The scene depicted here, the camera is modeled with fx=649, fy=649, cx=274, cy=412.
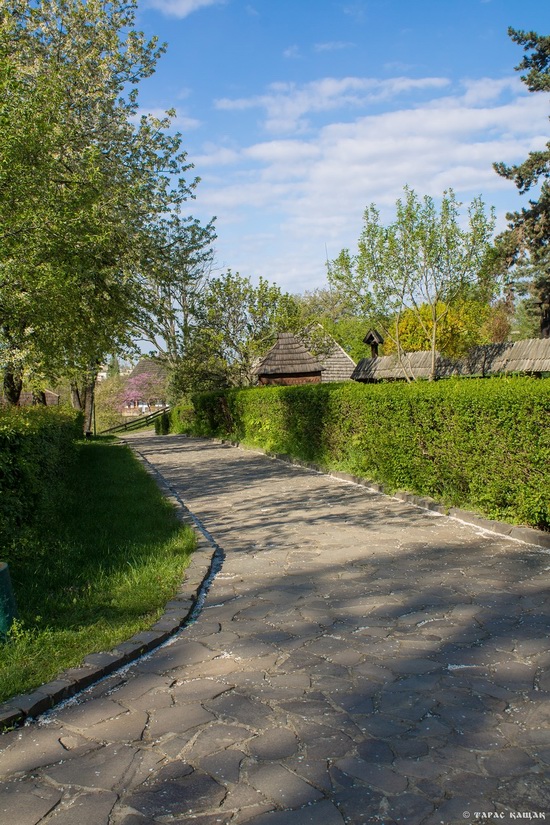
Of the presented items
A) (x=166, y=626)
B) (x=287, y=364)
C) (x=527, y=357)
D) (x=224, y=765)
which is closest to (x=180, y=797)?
(x=224, y=765)

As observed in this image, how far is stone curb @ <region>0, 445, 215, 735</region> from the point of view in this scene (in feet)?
12.6

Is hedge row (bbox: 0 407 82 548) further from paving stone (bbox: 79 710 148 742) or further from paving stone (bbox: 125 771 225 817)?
paving stone (bbox: 125 771 225 817)

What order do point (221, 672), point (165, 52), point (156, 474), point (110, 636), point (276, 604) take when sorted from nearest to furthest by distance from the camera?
1. point (221, 672)
2. point (110, 636)
3. point (276, 604)
4. point (156, 474)
5. point (165, 52)

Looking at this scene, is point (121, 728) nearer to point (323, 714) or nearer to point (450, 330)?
point (323, 714)

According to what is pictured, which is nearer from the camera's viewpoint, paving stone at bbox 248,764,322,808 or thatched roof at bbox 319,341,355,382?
paving stone at bbox 248,764,322,808

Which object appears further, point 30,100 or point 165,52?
point 165,52

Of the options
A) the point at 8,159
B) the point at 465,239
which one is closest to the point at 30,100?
the point at 8,159

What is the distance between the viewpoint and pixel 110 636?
194 inches

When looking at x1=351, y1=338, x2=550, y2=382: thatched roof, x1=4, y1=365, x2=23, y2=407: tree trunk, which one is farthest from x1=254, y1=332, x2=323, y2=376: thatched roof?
x1=4, y1=365, x2=23, y2=407: tree trunk

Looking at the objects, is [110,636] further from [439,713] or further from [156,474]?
[156,474]

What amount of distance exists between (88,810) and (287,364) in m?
28.7

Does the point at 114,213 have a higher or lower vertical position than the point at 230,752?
higher

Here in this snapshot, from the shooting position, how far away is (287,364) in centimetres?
3133

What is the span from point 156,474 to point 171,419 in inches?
1070
